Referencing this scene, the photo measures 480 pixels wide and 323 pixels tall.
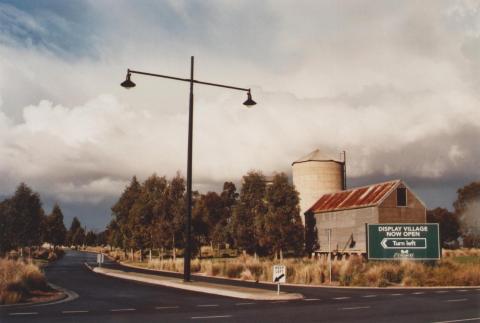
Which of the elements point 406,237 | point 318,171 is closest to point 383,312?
point 406,237

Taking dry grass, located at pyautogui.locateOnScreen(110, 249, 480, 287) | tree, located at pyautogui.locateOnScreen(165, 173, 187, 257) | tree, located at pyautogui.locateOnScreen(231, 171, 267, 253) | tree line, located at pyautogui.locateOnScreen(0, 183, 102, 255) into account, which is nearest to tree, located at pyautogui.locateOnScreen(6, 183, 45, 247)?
tree line, located at pyautogui.locateOnScreen(0, 183, 102, 255)

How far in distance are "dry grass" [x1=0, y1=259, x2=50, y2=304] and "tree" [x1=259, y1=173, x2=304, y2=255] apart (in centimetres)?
3320

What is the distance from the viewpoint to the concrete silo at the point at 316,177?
68.7 meters

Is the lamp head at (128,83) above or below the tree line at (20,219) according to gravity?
above

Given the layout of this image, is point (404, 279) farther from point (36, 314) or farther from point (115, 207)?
point (115, 207)

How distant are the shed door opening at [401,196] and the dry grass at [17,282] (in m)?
35.7

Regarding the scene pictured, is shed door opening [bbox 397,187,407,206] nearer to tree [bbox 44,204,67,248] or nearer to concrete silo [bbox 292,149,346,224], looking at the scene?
concrete silo [bbox 292,149,346,224]

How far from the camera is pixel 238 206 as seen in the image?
59.4 metres

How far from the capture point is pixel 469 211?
107m

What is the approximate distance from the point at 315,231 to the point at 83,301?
150 feet

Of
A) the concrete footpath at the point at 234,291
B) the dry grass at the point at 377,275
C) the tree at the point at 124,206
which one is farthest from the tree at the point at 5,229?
the concrete footpath at the point at 234,291

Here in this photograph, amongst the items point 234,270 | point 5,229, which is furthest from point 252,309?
point 5,229

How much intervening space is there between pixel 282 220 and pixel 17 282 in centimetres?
3822

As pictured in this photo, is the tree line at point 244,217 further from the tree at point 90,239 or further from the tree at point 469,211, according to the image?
the tree at point 90,239
